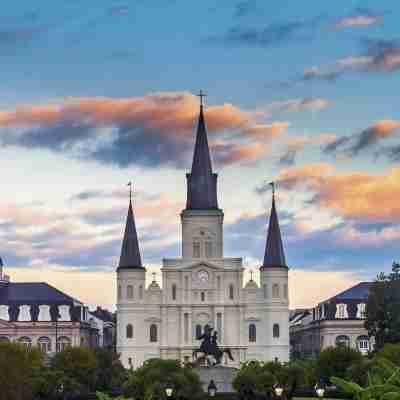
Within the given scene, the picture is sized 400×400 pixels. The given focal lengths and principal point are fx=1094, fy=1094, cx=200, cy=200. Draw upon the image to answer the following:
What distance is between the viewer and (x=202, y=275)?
12825cm

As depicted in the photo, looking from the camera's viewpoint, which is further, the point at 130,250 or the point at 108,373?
the point at 130,250

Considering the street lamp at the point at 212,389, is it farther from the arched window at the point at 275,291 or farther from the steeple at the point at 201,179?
the steeple at the point at 201,179

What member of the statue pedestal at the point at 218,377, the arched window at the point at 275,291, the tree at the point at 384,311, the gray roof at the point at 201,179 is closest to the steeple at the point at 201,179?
the gray roof at the point at 201,179

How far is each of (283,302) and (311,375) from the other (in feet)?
155

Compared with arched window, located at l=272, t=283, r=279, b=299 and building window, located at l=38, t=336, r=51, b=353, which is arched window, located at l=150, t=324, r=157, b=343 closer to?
arched window, located at l=272, t=283, r=279, b=299

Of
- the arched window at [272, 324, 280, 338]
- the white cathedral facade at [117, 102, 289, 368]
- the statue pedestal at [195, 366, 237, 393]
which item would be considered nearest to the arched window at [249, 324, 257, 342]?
the white cathedral facade at [117, 102, 289, 368]

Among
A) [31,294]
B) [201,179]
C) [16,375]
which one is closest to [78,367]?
[16,375]

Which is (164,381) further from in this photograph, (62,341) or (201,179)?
(62,341)

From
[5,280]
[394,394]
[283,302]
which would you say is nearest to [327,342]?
[283,302]

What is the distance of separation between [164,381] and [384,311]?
1631 inches

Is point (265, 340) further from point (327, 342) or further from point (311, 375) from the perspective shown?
point (311, 375)

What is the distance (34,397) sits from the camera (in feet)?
223

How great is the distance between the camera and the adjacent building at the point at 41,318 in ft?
451

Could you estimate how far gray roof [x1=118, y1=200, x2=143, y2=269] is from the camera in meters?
129
